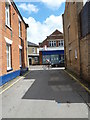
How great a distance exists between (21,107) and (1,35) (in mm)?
5384

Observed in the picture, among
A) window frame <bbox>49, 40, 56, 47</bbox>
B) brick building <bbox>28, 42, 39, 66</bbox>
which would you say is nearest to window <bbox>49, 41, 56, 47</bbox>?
window frame <bbox>49, 40, 56, 47</bbox>

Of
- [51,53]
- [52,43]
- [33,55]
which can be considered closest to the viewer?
[51,53]

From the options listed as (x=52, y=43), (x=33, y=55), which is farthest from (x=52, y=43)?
(x=33, y=55)

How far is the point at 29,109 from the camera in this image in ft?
15.4

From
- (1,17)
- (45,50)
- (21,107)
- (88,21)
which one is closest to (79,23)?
(88,21)

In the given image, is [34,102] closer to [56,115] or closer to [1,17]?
[56,115]

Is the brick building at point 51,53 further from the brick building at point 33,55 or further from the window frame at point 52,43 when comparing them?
the brick building at point 33,55

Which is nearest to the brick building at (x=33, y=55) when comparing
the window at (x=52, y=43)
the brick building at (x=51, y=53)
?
the brick building at (x=51, y=53)

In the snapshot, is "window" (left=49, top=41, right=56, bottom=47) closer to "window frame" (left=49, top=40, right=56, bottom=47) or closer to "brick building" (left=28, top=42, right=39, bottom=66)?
"window frame" (left=49, top=40, right=56, bottom=47)

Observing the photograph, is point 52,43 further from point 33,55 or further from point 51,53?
point 33,55

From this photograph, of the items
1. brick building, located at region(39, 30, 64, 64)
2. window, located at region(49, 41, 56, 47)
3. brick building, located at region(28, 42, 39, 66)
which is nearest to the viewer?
brick building, located at region(39, 30, 64, 64)

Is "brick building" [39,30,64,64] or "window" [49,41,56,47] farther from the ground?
"window" [49,41,56,47]

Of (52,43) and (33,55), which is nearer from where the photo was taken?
(52,43)

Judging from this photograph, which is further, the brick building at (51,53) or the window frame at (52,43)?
the window frame at (52,43)
